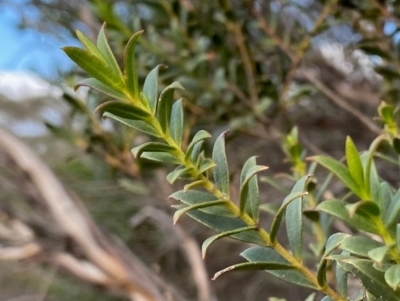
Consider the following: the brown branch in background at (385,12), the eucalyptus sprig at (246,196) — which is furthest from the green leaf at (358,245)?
the brown branch in background at (385,12)

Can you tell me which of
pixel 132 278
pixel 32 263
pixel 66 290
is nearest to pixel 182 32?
pixel 132 278

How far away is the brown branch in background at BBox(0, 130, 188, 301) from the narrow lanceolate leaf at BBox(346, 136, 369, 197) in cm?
55

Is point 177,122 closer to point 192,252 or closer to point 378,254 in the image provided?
point 378,254

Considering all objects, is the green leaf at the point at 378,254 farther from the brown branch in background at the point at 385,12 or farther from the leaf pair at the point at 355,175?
the brown branch in background at the point at 385,12

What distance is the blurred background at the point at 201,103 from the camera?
609mm

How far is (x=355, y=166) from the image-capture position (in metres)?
0.21

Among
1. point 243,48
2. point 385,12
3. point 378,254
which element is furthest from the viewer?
point 243,48

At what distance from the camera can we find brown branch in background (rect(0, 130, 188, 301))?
31.7 inches

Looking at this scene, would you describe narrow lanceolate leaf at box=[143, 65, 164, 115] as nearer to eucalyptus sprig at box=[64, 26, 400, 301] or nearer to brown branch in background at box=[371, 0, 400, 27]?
eucalyptus sprig at box=[64, 26, 400, 301]

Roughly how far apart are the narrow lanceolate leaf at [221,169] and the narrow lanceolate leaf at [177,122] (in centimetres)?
2

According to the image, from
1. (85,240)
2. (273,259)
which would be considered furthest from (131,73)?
(85,240)

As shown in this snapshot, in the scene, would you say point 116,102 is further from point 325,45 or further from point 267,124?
point 325,45

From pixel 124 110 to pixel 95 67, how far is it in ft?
0.08

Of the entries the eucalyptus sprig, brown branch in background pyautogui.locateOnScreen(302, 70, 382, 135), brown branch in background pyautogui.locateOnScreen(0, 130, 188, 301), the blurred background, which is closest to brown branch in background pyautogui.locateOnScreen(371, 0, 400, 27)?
the blurred background
